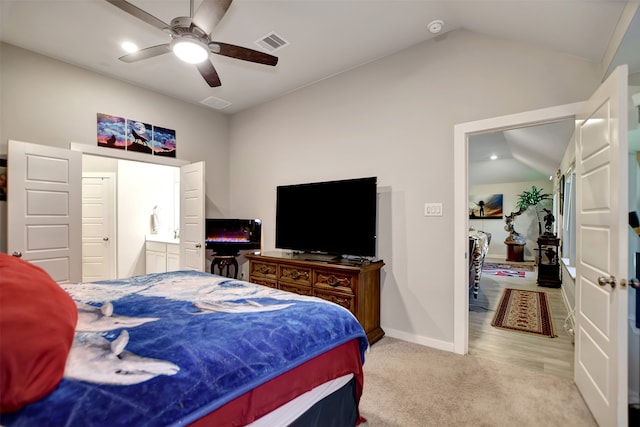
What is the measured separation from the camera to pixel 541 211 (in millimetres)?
8594

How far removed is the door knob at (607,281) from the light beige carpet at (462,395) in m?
0.89

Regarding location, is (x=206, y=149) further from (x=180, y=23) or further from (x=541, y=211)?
(x=541, y=211)

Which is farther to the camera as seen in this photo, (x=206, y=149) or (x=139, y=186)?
(x=139, y=186)

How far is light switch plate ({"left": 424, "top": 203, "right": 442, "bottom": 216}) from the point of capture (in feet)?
9.35

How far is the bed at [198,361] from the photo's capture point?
2.59 feet

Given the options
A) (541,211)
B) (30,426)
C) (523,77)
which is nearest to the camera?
(30,426)

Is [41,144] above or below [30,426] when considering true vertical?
above

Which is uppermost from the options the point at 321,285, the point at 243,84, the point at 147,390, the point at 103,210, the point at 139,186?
the point at 243,84

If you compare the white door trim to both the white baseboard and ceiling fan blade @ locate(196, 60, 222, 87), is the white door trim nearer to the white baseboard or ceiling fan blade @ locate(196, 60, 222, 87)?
the white baseboard

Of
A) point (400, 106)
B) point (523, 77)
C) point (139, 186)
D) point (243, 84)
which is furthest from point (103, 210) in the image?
point (523, 77)

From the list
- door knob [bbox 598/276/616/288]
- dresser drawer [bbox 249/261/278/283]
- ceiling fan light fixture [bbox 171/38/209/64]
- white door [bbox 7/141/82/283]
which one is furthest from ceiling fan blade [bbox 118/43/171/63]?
door knob [bbox 598/276/616/288]

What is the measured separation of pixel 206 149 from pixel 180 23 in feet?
9.66

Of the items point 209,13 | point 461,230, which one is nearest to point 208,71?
point 209,13

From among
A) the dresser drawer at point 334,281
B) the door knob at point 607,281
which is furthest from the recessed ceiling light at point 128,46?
the door knob at point 607,281
